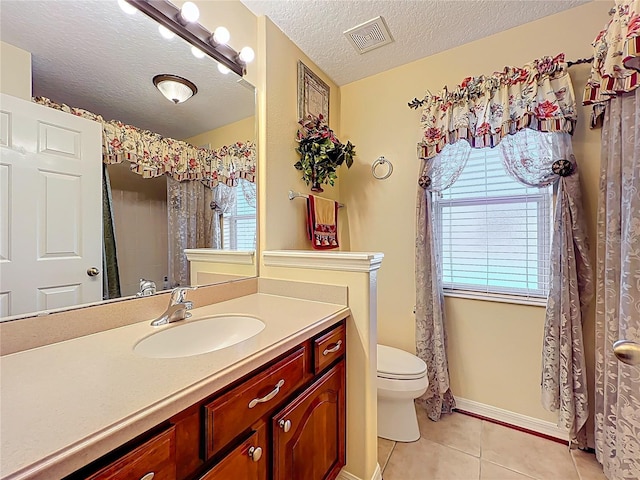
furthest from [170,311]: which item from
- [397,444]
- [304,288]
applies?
[397,444]

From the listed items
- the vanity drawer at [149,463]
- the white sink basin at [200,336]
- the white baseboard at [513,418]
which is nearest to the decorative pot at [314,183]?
the white sink basin at [200,336]

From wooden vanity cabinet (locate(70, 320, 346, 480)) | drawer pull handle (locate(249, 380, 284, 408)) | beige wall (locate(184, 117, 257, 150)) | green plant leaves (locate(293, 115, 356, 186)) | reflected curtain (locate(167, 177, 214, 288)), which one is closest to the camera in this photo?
wooden vanity cabinet (locate(70, 320, 346, 480))

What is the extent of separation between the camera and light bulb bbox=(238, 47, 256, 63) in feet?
4.97

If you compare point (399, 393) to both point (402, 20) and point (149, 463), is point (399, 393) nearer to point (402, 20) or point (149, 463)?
point (149, 463)

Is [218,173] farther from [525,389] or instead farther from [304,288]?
[525,389]

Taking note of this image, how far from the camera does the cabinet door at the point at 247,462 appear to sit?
2.39 ft

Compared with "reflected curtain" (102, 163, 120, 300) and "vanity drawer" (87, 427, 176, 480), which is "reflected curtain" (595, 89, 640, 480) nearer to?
"vanity drawer" (87, 427, 176, 480)

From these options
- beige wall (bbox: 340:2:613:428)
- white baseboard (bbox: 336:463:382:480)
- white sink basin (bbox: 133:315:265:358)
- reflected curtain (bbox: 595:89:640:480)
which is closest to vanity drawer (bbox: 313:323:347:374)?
white sink basin (bbox: 133:315:265:358)

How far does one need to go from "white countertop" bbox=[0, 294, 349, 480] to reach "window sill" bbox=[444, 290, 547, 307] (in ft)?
4.33

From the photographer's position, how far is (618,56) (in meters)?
1.17

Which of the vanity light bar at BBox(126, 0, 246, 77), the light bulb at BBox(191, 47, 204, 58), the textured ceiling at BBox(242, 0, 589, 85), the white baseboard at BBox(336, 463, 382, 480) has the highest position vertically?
the textured ceiling at BBox(242, 0, 589, 85)

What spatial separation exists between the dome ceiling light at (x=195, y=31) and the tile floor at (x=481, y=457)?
2303 millimetres

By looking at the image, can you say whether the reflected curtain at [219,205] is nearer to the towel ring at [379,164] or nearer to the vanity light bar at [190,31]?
the vanity light bar at [190,31]

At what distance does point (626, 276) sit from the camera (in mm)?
1184
